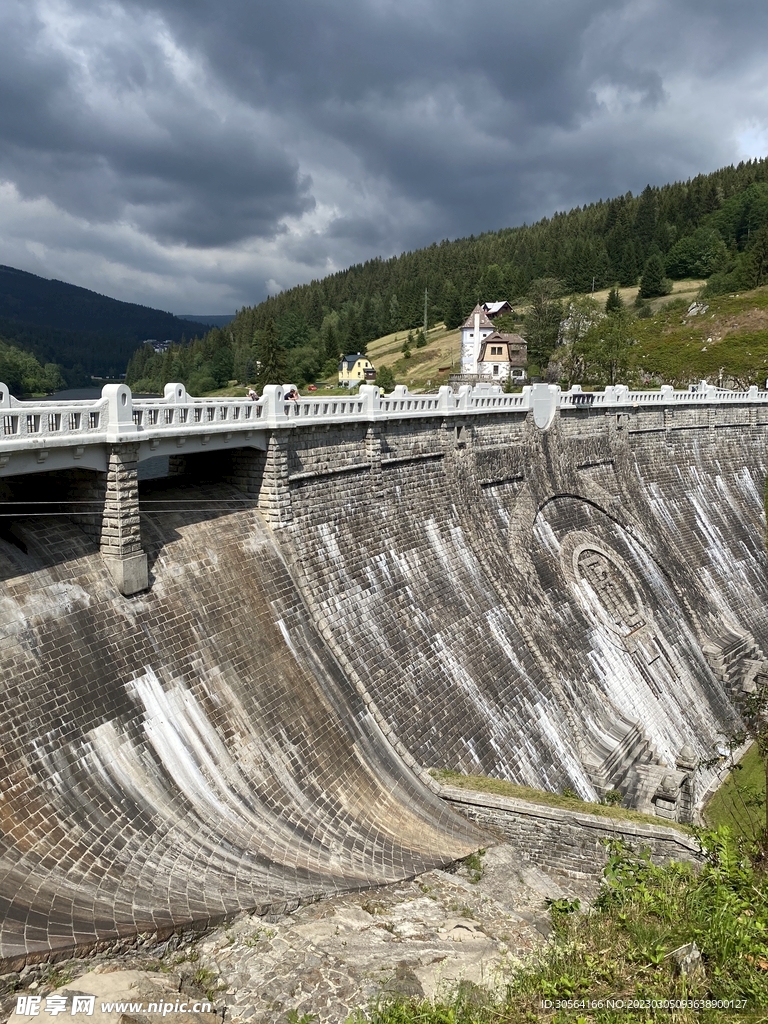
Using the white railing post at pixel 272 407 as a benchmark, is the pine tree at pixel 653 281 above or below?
above

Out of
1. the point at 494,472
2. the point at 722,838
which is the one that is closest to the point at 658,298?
the point at 494,472

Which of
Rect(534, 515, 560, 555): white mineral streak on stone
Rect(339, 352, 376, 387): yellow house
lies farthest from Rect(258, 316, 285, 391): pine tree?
Rect(534, 515, 560, 555): white mineral streak on stone

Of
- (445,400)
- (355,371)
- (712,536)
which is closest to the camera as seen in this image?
(445,400)

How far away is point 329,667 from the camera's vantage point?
21.0 meters

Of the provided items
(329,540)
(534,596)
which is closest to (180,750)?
(329,540)

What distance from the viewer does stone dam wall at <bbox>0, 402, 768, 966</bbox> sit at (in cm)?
1320

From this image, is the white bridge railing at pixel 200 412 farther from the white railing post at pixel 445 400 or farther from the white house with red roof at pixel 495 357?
the white house with red roof at pixel 495 357

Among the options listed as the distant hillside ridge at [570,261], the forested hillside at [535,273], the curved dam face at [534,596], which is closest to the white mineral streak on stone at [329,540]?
the curved dam face at [534,596]

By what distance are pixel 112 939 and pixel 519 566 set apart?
944 inches

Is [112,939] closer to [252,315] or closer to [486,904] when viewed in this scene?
[486,904]

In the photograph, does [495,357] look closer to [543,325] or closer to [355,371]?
[543,325]

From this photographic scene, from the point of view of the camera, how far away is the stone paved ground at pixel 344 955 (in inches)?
399

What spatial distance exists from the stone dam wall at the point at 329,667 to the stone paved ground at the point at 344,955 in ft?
1.87

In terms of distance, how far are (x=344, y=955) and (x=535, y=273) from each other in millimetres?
154958
